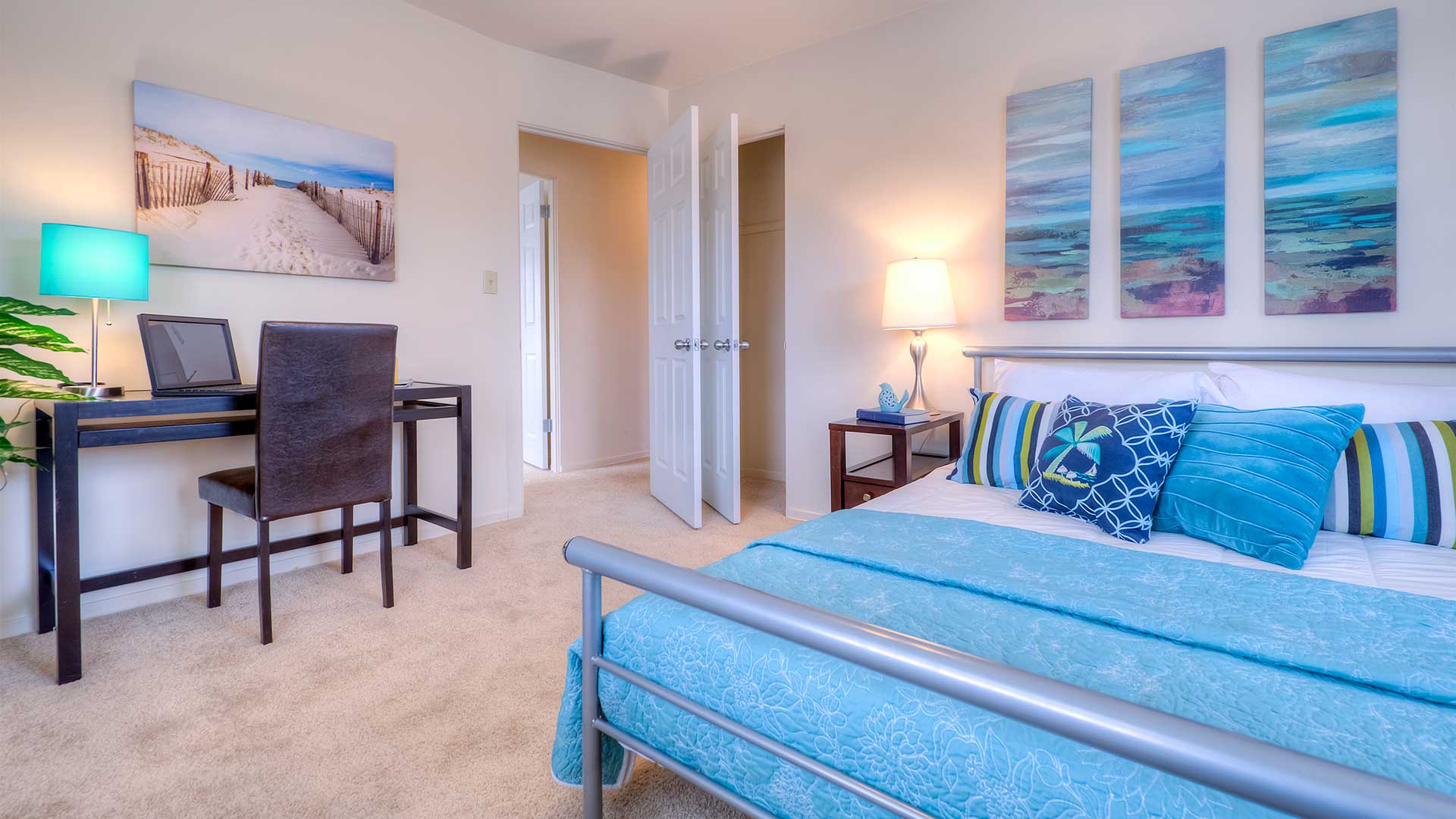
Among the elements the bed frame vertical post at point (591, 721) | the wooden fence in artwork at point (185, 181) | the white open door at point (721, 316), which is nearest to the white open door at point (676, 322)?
the white open door at point (721, 316)

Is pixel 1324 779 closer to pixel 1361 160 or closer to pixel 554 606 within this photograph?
pixel 554 606

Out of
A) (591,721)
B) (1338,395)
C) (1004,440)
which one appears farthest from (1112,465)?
(591,721)

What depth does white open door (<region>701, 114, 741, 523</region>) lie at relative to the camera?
3307mm

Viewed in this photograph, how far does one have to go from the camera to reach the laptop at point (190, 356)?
7.09 ft

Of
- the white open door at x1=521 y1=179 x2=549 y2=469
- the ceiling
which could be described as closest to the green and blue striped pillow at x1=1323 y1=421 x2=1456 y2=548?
the ceiling

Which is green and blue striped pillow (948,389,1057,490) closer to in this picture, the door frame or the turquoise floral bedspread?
the turquoise floral bedspread

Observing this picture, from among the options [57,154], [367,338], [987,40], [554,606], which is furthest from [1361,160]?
[57,154]

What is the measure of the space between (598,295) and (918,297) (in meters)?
2.77

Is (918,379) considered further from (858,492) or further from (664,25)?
(664,25)

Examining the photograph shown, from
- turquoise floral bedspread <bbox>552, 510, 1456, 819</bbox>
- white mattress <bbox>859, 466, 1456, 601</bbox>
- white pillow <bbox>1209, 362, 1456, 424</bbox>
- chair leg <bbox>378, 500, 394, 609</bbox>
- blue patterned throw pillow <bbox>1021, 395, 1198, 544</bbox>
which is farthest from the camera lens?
chair leg <bbox>378, 500, 394, 609</bbox>

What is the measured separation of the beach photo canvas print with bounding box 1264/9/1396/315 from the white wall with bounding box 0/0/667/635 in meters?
2.93

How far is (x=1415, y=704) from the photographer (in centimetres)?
83

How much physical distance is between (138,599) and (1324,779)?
3.15 meters

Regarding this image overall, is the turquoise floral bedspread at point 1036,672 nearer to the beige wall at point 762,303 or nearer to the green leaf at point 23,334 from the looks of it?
the green leaf at point 23,334
